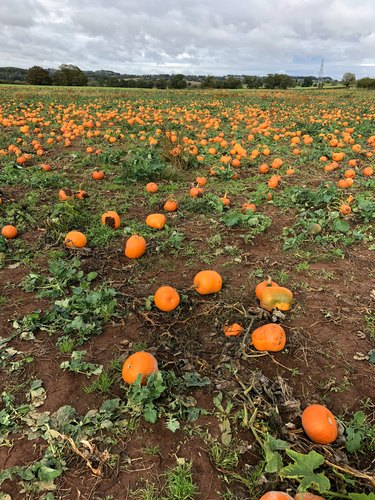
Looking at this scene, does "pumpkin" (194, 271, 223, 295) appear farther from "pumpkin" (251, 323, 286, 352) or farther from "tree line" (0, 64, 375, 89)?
"tree line" (0, 64, 375, 89)

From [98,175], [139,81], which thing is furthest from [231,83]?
[98,175]

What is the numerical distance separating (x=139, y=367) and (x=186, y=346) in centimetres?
70

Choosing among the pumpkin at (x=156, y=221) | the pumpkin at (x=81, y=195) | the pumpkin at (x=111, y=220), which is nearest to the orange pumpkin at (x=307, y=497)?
the pumpkin at (x=156, y=221)

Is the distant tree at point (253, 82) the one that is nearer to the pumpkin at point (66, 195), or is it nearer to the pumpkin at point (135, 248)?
the pumpkin at point (66, 195)

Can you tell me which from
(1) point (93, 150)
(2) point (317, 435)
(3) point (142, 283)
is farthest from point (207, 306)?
(1) point (93, 150)

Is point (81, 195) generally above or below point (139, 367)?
above

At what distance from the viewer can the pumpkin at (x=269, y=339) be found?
352 cm

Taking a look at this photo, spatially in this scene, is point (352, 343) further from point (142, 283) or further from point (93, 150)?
point (93, 150)

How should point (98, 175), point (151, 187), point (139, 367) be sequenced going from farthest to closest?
point (98, 175)
point (151, 187)
point (139, 367)

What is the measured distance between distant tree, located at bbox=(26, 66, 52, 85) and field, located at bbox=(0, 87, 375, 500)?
6317cm

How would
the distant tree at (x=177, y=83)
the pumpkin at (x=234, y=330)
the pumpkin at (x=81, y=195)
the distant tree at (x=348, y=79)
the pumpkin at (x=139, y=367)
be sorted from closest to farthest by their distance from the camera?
1. the pumpkin at (x=139, y=367)
2. the pumpkin at (x=234, y=330)
3. the pumpkin at (x=81, y=195)
4. the distant tree at (x=177, y=83)
5. the distant tree at (x=348, y=79)

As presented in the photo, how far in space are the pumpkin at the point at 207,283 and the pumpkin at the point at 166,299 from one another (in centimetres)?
38

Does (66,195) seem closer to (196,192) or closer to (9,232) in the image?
(9,232)

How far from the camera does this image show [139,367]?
317 cm
